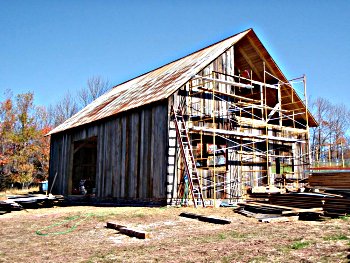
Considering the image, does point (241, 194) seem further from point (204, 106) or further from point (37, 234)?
point (37, 234)

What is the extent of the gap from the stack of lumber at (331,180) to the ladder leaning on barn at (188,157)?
4.80 metres

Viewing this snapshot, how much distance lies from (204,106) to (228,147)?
7.48ft

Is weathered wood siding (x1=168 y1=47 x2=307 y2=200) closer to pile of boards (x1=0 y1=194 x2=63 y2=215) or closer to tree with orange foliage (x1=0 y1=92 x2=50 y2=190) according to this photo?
pile of boards (x1=0 y1=194 x2=63 y2=215)

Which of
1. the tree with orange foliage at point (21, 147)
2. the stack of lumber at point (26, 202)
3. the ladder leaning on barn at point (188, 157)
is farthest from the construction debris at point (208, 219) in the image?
the tree with orange foliage at point (21, 147)

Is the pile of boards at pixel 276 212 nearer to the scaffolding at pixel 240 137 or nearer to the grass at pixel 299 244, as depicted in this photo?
the scaffolding at pixel 240 137

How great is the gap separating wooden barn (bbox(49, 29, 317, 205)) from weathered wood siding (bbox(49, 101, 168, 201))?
1.6 inches

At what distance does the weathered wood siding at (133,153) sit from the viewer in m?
15.5

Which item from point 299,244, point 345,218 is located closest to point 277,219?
point 345,218

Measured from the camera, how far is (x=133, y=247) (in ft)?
26.0

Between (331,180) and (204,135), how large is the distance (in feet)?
18.4

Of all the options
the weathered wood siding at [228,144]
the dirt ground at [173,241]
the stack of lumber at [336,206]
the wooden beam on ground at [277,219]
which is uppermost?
the weathered wood siding at [228,144]

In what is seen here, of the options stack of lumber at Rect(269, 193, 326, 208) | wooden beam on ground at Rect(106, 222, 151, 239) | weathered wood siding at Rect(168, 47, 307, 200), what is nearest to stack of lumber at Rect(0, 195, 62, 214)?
weathered wood siding at Rect(168, 47, 307, 200)

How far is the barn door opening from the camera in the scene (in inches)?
960

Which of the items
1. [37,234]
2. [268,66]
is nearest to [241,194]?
[268,66]
